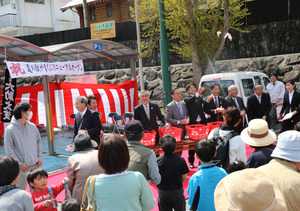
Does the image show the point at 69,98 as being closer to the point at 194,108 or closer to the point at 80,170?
the point at 194,108

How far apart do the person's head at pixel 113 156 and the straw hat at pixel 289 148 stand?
1238 mm

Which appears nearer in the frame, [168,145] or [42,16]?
[168,145]

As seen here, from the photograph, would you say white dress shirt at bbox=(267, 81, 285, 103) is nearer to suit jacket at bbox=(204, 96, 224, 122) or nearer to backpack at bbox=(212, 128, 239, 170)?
suit jacket at bbox=(204, 96, 224, 122)

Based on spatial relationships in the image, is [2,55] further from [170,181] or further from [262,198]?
[262,198]

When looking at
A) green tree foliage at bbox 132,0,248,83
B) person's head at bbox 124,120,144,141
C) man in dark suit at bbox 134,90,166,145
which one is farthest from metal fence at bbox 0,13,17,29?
person's head at bbox 124,120,144,141

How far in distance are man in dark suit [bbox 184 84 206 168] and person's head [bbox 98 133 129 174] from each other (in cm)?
441

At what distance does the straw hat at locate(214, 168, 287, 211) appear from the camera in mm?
1592

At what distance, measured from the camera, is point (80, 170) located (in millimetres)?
3252

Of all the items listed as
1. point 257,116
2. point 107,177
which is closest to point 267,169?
point 107,177

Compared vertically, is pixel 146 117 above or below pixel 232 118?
below

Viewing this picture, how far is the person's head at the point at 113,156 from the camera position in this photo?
2457 mm

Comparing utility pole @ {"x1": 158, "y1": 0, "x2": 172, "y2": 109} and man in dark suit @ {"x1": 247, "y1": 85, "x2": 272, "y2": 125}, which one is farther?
utility pole @ {"x1": 158, "y1": 0, "x2": 172, "y2": 109}

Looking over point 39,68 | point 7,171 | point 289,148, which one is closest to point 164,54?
point 39,68

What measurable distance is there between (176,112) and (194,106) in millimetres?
466
